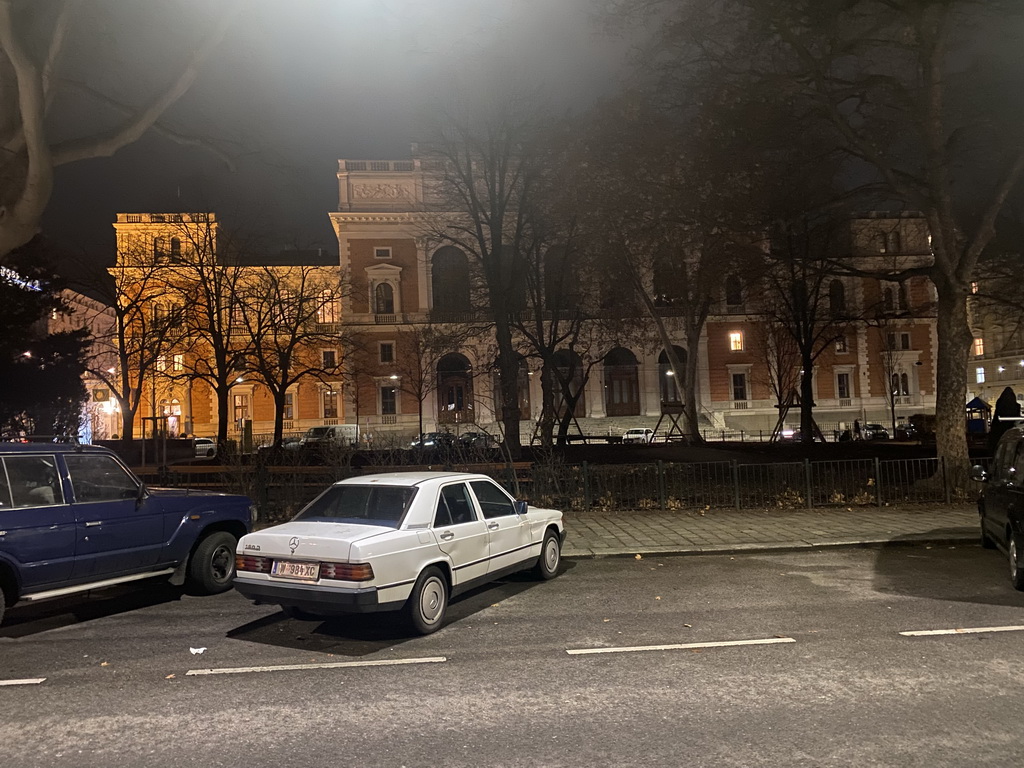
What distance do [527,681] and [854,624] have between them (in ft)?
11.6

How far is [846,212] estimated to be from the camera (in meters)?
19.5

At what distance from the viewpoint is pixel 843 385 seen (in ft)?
219

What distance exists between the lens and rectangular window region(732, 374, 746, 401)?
2596 inches

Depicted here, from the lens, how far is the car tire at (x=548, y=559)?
31.4 ft

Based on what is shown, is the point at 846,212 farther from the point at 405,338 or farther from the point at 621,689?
the point at 405,338

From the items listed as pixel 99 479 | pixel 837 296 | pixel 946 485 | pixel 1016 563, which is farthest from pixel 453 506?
pixel 837 296

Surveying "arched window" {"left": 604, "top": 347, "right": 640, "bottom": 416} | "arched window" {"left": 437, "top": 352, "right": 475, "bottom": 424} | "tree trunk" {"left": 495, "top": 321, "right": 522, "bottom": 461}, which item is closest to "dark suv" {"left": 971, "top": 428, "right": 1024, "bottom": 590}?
"tree trunk" {"left": 495, "top": 321, "right": 522, "bottom": 461}

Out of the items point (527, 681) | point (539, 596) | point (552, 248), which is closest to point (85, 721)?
point (527, 681)

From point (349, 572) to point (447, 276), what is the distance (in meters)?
43.2

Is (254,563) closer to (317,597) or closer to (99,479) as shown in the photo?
(317,597)

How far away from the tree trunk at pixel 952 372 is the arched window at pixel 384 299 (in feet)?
169

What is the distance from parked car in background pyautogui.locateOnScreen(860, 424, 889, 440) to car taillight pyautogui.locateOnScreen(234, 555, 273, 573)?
161 feet

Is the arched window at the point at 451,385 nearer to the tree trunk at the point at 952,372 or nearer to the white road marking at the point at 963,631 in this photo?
the tree trunk at the point at 952,372

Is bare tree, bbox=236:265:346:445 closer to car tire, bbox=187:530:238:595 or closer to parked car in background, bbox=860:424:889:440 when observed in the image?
car tire, bbox=187:530:238:595
